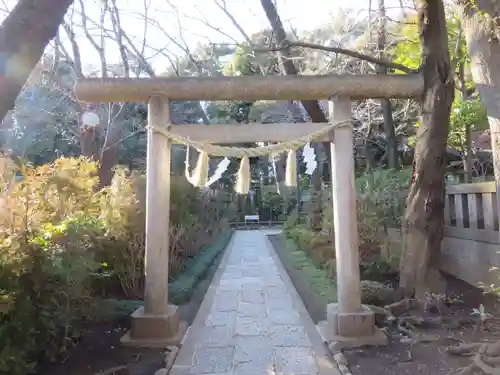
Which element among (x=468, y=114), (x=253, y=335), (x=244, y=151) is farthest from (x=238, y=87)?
(x=468, y=114)

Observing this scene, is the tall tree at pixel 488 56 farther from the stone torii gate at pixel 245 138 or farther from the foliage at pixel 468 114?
the foliage at pixel 468 114

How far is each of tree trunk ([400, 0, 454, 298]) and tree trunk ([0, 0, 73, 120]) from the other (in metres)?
3.99

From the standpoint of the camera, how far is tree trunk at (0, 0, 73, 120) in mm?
2703

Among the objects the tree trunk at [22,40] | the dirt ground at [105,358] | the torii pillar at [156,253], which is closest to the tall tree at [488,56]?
the tree trunk at [22,40]

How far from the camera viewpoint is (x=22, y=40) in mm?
2764

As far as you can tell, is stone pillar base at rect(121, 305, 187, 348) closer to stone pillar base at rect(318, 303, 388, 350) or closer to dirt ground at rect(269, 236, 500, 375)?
stone pillar base at rect(318, 303, 388, 350)

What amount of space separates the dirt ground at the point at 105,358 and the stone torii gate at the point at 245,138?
24cm

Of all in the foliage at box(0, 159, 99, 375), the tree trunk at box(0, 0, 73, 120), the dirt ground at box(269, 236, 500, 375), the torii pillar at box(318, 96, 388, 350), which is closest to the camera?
the tree trunk at box(0, 0, 73, 120)

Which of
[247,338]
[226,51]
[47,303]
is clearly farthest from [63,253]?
[226,51]

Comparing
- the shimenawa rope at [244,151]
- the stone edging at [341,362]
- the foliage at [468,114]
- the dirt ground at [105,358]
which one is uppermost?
the foliage at [468,114]

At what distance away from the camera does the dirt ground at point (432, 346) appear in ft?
11.8

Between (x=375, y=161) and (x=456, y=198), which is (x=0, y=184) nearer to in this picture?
(x=456, y=198)

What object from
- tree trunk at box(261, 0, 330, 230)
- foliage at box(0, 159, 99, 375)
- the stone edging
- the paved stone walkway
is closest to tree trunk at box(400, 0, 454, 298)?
the paved stone walkway

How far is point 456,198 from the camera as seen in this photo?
6676 millimetres
